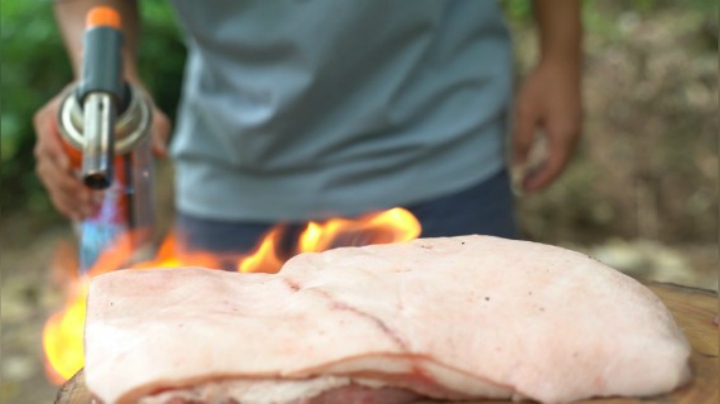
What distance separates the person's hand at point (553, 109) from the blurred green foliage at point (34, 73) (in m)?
3.35

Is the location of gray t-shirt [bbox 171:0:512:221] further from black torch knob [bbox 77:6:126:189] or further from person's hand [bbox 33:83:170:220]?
black torch knob [bbox 77:6:126:189]

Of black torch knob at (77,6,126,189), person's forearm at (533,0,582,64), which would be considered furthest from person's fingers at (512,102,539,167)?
black torch knob at (77,6,126,189)

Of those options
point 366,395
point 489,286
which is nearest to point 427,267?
point 489,286

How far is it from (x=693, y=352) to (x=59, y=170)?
4.35 ft

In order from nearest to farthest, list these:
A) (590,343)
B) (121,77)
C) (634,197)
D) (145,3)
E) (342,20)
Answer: (590,343) → (121,77) → (342,20) → (634,197) → (145,3)

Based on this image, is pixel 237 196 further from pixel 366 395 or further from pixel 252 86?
pixel 366 395

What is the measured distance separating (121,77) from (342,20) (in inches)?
20.9

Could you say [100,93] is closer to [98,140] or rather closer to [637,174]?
[98,140]

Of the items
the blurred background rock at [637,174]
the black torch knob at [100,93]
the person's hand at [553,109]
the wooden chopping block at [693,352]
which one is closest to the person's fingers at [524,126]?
the person's hand at [553,109]

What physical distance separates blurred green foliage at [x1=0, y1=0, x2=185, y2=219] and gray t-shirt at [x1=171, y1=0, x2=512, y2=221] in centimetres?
325

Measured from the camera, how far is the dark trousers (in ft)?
7.33

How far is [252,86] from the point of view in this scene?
2.18 m

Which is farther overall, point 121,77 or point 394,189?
point 394,189

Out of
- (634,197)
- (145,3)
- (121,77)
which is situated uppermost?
(121,77)
